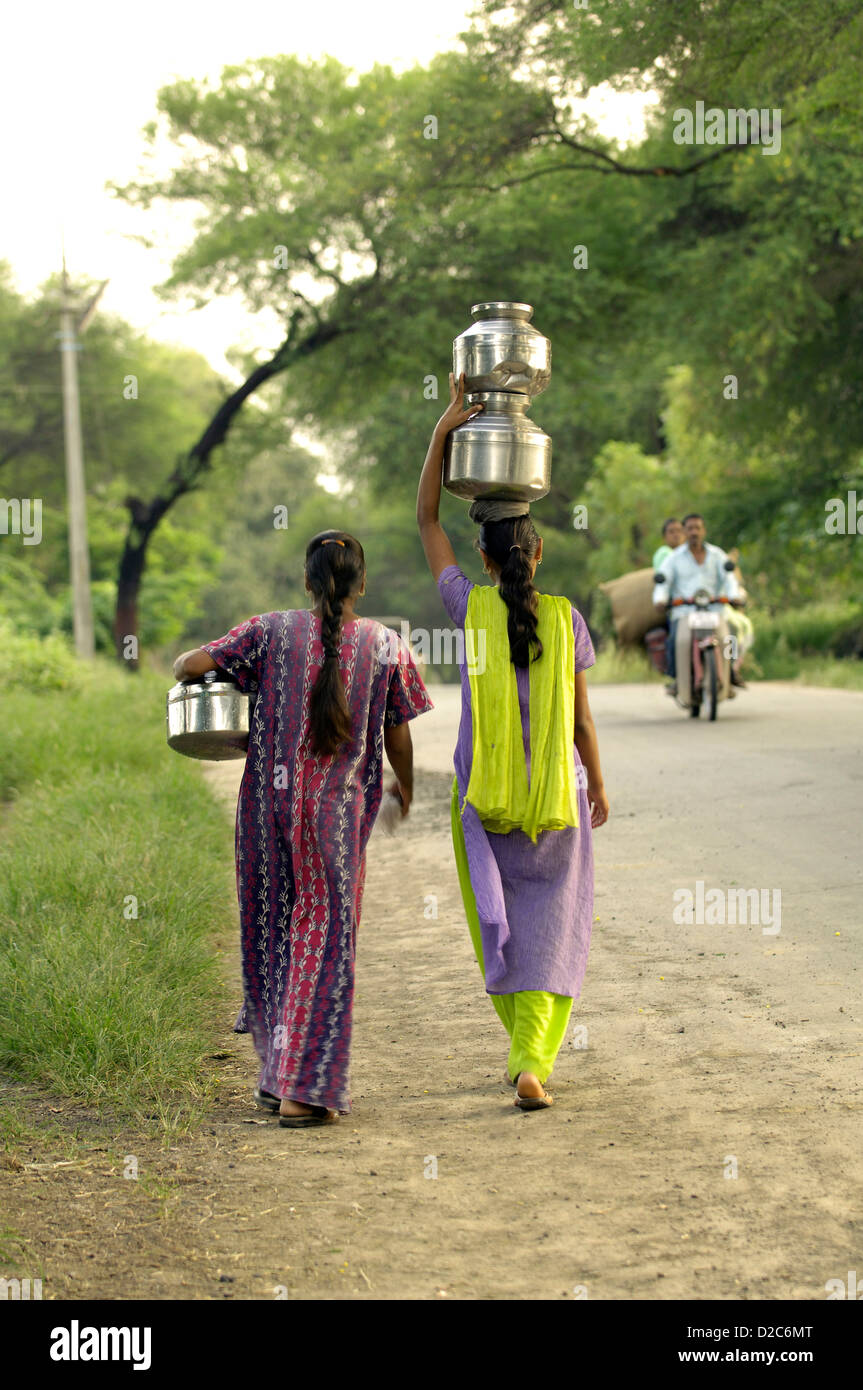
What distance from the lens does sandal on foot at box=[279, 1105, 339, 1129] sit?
4.49m

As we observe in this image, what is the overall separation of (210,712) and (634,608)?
13.2m

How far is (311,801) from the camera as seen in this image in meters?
4.65

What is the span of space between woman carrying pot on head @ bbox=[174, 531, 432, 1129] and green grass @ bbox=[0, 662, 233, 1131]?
0.40 metres

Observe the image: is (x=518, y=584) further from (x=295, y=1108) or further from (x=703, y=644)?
(x=703, y=644)

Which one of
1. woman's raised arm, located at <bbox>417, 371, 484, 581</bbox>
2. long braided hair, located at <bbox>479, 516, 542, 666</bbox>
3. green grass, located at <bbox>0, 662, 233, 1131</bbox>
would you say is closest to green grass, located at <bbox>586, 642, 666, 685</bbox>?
green grass, located at <bbox>0, 662, 233, 1131</bbox>

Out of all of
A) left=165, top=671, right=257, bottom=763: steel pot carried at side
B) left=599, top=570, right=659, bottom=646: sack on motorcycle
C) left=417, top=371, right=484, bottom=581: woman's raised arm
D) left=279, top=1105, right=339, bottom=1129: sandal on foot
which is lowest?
left=279, top=1105, right=339, bottom=1129: sandal on foot

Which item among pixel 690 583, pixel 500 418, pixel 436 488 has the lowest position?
pixel 690 583

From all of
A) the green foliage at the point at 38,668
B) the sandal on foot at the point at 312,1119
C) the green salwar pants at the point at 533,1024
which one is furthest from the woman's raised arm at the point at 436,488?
the green foliage at the point at 38,668

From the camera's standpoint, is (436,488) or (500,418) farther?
(500,418)

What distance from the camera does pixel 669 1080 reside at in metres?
4.76

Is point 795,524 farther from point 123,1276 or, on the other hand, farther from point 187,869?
point 123,1276

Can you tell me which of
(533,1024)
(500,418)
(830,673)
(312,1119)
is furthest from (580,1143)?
(830,673)

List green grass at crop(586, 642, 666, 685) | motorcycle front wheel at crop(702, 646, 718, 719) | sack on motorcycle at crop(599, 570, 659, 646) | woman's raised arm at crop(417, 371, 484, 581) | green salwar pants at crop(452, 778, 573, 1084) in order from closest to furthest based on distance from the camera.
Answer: green salwar pants at crop(452, 778, 573, 1084), woman's raised arm at crop(417, 371, 484, 581), motorcycle front wheel at crop(702, 646, 718, 719), sack on motorcycle at crop(599, 570, 659, 646), green grass at crop(586, 642, 666, 685)

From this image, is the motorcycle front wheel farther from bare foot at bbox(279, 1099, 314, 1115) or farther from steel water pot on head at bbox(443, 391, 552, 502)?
bare foot at bbox(279, 1099, 314, 1115)
